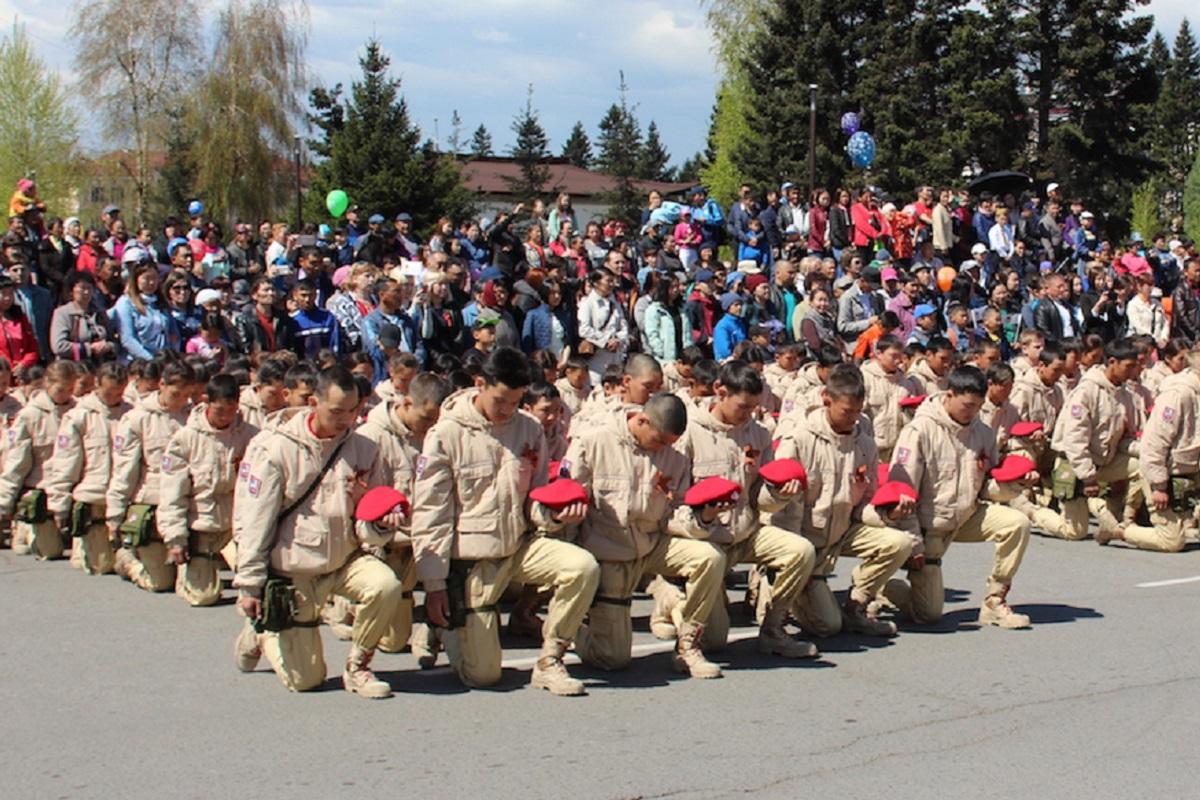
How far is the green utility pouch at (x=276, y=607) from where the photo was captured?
23.3 ft

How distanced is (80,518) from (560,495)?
207 inches

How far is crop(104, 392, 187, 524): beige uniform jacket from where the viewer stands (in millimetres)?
10430

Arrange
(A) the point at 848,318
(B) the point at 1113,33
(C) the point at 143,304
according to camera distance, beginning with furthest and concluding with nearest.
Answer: (B) the point at 1113,33 → (A) the point at 848,318 → (C) the point at 143,304

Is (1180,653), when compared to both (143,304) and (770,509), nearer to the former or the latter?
(770,509)

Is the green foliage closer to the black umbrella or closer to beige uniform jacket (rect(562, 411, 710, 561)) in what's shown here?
the black umbrella

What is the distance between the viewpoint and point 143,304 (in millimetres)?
14781

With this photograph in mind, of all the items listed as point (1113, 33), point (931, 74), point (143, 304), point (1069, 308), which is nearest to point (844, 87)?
point (931, 74)

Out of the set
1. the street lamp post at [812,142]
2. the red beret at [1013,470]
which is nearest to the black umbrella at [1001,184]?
the street lamp post at [812,142]

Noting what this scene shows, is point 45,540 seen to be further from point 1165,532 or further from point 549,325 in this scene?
point 1165,532

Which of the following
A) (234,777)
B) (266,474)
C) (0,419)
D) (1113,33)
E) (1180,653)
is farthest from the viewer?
(1113,33)

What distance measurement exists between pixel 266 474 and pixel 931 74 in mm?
40343

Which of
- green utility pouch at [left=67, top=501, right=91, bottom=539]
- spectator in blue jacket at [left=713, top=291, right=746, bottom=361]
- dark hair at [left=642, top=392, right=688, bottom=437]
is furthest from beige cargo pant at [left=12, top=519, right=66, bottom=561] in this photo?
spectator in blue jacket at [left=713, top=291, right=746, bottom=361]

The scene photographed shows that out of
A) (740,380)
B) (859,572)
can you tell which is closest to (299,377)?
(740,380)

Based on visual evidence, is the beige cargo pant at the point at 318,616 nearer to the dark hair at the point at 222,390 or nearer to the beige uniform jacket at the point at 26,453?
the dark hair at the point at 222,390
